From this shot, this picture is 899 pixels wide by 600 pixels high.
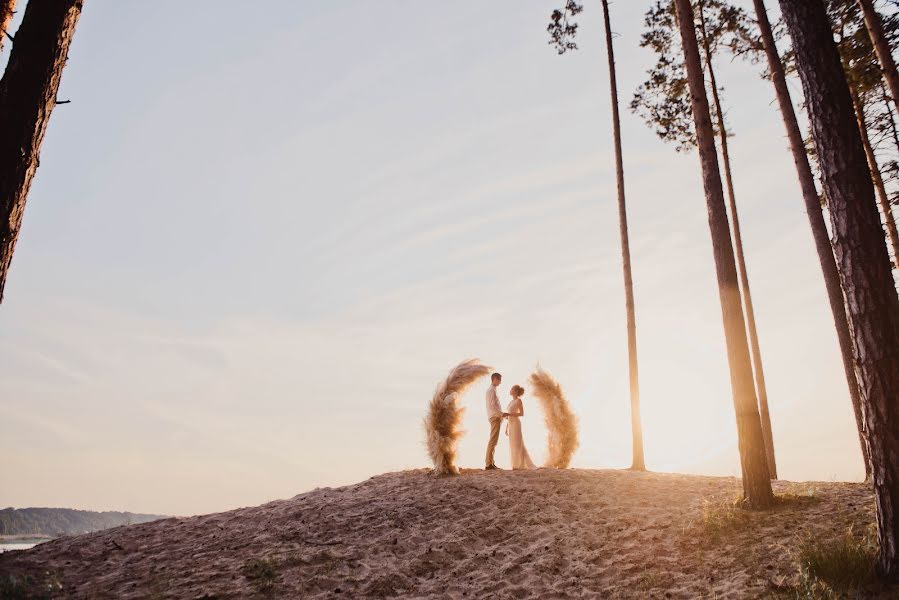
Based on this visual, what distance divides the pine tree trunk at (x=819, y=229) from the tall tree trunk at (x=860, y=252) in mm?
5200

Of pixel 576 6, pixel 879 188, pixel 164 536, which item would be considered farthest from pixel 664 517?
pixel 576 6

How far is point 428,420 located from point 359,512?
9.58 ft

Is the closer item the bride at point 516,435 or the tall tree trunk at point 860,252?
the tall tree trunk at point 860,252

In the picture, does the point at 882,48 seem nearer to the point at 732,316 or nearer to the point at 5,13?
the point at 732,316

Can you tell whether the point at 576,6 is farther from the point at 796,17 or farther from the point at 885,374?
the point at 885,374

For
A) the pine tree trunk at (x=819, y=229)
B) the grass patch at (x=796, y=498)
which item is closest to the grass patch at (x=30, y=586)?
the grass patch at (x=796, y=498)

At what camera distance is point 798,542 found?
6914 mm

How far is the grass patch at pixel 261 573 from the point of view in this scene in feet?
23.8

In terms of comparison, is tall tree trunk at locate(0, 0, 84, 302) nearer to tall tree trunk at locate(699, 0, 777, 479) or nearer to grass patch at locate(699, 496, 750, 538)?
grass patch at locate(699, 496, 750, 538)

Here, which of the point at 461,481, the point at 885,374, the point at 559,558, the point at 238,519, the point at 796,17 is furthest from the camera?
the point at 461,481

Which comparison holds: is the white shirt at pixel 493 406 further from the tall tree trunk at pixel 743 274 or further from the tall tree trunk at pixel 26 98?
the tall tree trunk at pixel 26 98

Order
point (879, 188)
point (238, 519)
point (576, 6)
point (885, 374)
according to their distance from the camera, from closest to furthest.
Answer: point (885, 374) → point (238, 519) → point (879, 188) → point (576, 6)

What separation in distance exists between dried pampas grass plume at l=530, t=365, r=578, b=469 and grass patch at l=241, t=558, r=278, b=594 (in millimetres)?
8131

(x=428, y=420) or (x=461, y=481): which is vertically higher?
(x=428, y=420)
